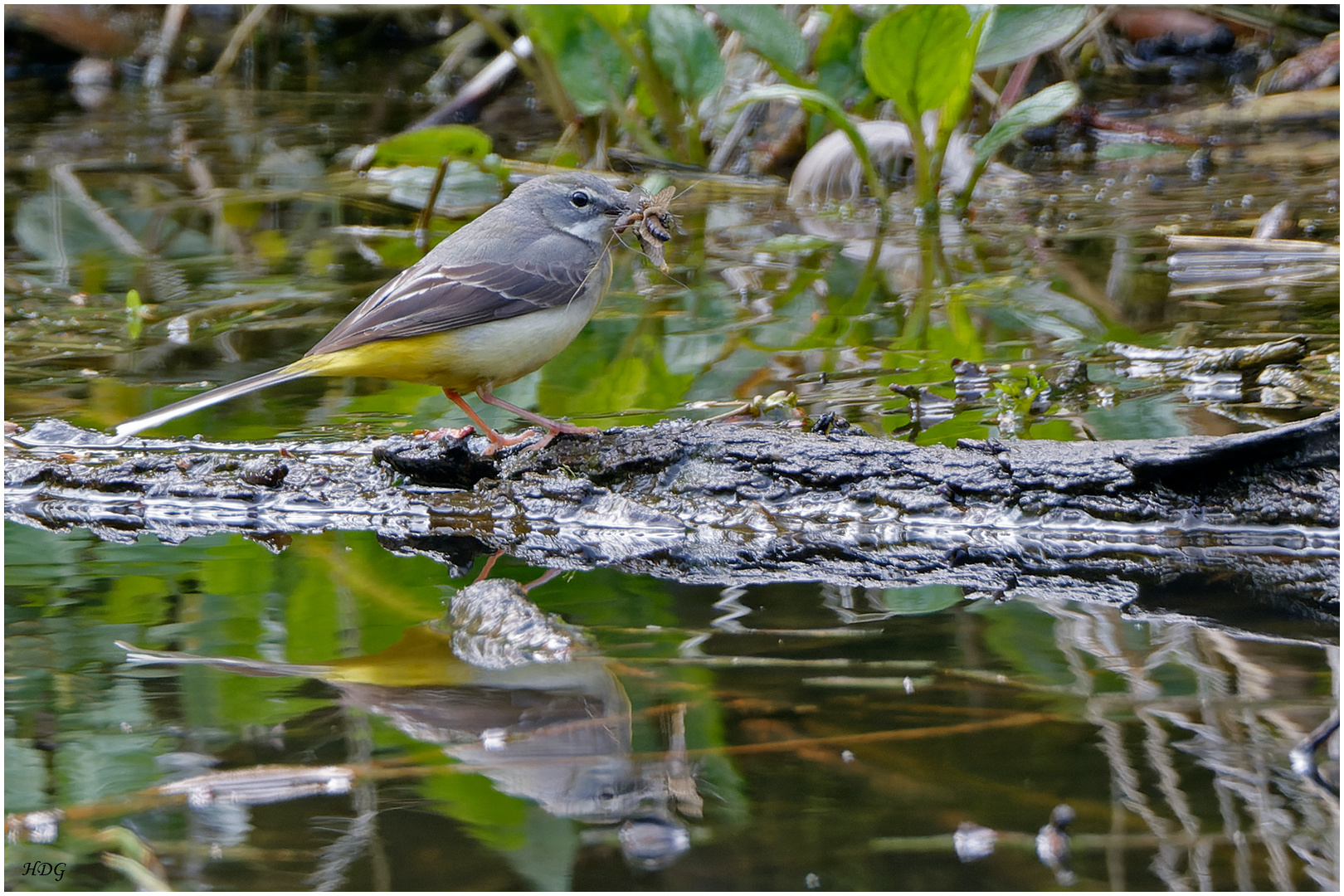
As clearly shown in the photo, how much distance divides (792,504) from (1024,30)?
4.66m

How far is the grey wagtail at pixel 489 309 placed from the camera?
4273 mm

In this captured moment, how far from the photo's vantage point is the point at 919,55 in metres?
6.68

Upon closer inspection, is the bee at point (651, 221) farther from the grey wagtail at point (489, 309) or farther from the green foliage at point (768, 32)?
the green foliage at point (768, 32)

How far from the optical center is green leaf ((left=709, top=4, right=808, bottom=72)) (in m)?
7.41

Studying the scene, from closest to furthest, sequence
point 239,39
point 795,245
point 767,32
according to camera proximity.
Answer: point 767,32
point 795,245
point 239,39

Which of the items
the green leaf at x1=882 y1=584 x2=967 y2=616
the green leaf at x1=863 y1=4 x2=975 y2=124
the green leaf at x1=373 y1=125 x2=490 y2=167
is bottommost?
the green leaf at x1=882 y1=584 x2=967 y2=616

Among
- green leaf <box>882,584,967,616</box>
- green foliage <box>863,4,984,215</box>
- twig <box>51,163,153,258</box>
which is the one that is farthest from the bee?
twig <box>51,163,153,258</box>

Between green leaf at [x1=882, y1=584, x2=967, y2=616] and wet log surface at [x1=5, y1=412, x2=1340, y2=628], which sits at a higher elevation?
wet log surface at [x1=5, y1=412, x2=1340, y2=628]

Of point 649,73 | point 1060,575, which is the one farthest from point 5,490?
point 649,73

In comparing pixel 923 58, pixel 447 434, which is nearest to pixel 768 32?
pixel 923 58

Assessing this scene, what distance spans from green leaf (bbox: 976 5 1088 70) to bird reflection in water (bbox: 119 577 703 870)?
5251mm

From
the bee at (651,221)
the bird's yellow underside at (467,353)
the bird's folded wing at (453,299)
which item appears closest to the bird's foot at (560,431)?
the bird's yellow underside at (467,353)

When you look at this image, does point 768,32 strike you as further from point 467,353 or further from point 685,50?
point 467,353

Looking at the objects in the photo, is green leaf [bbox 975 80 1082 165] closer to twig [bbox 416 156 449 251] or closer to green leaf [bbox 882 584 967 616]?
twig [bbox 416 156 449 251]
